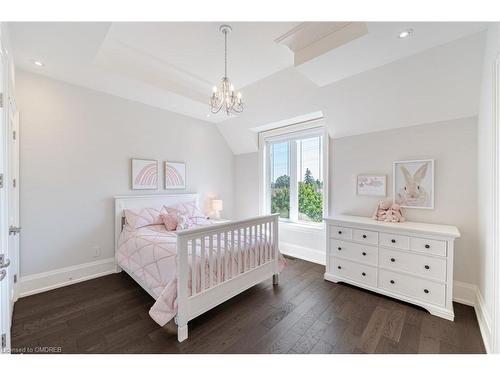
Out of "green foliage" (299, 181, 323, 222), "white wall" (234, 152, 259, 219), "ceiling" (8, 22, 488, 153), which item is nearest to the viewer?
"ceiling" (8, 22, 488, 153)

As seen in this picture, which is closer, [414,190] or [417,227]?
[417,227]

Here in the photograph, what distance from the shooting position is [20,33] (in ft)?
5.74

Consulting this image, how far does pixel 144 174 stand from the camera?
10.7 ft

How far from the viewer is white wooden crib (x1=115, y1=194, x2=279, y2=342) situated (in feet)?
5.45

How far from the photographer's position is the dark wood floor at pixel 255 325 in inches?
62.4

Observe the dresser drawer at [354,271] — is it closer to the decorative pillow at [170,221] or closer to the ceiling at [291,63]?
the ceiling at [291,63]

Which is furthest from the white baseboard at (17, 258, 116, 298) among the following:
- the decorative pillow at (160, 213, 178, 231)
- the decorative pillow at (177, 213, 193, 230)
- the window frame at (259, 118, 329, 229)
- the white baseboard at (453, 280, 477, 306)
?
the white baseboard at (453, 280, 477, 306)

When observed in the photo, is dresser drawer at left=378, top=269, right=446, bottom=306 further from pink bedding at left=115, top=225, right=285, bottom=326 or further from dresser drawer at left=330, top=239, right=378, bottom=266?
pink bedding at left=115, top=225, right=285, bottom=326

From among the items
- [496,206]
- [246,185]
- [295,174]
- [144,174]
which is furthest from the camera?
[246,185]

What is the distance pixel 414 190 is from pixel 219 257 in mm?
2473

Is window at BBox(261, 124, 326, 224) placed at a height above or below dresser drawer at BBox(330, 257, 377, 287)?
above

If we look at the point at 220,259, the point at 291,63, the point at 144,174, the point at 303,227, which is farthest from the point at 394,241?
the point at 144,174

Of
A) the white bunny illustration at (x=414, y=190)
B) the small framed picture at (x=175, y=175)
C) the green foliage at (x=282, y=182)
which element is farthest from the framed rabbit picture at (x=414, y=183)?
the small framed picture at (x=175, y=175)

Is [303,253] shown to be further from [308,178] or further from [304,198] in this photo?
[308,178]
